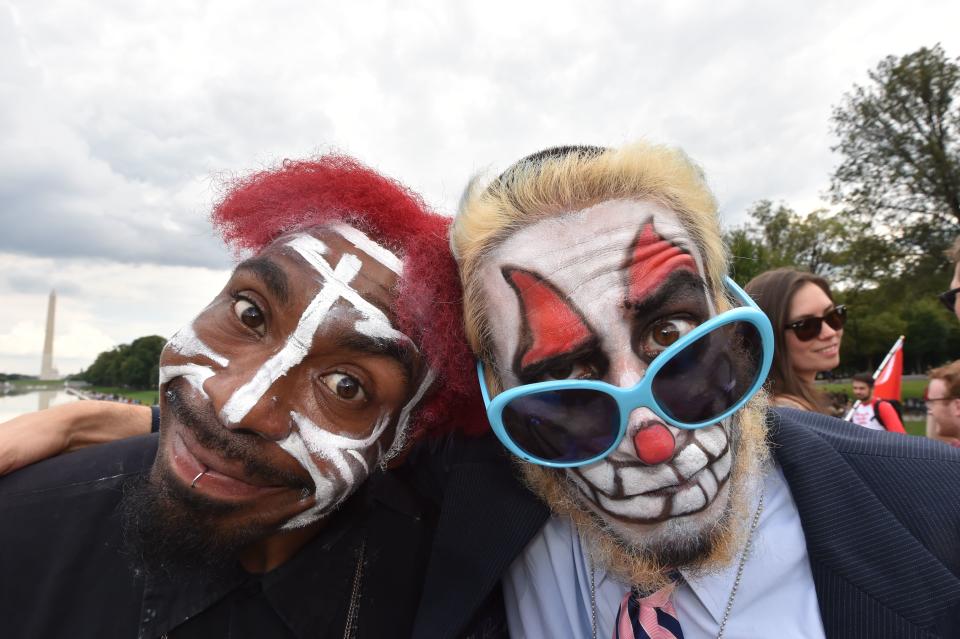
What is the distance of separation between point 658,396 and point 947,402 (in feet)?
16.3

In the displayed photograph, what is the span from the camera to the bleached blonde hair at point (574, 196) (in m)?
1.65

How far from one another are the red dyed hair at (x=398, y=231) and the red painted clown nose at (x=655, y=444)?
68 centimetres

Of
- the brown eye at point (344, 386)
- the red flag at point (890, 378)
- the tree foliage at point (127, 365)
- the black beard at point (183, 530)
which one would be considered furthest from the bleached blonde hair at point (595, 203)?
the tree foliage at point (127, 365)

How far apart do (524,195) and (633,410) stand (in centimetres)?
72

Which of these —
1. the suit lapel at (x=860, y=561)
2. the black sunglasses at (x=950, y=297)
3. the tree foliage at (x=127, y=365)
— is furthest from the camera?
the tree foliage at (x=127, y=365)

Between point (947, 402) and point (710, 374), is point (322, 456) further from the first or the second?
point (947, 402)

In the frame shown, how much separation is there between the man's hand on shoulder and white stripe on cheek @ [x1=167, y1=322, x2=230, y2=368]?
0.58 m

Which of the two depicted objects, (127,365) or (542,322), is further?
(127,365)

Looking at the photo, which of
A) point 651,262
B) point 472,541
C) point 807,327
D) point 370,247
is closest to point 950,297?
point 807,327

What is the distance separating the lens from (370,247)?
5.98 ft

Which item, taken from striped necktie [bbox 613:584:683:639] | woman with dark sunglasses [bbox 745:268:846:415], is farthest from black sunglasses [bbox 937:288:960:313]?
striped necktie [bbox 613:584:683:639]

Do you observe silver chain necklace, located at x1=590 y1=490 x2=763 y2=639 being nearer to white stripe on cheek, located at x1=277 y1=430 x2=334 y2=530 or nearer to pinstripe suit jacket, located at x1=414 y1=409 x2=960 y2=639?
pinstripe suit jacket, located at x1=414 y1=409 x2=960 y2=639

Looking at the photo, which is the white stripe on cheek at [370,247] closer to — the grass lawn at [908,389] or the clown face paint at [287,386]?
the clown face paint at [287,386]

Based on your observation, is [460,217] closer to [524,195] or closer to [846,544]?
[524,195]
